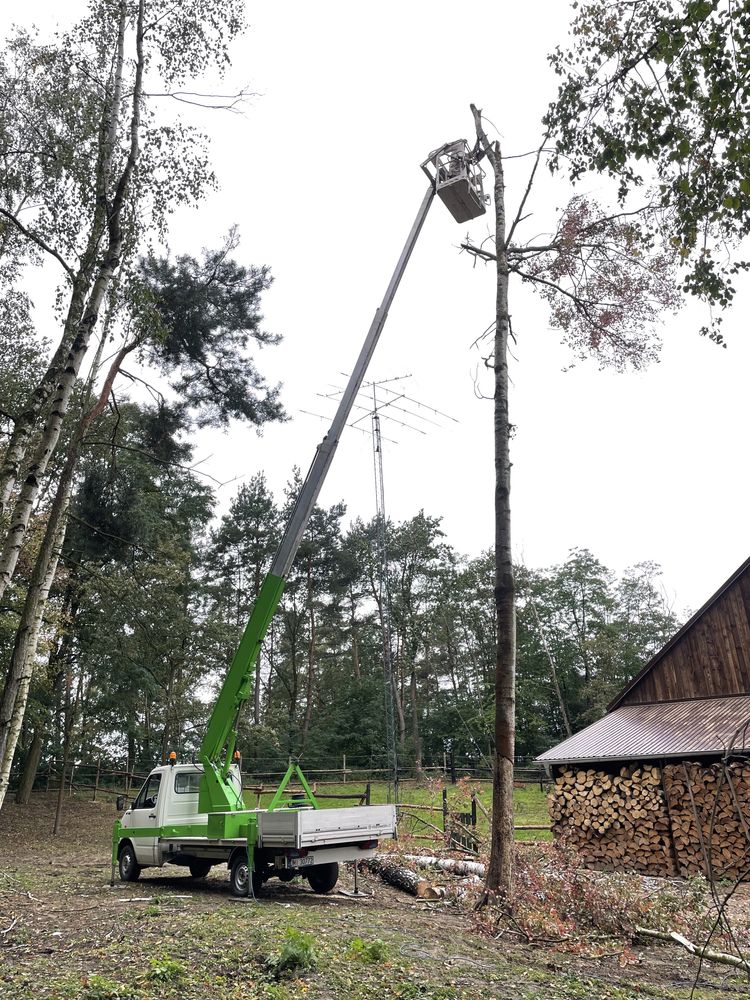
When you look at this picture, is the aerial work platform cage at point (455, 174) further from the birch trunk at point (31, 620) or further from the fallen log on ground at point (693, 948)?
the fallen log on ground at point (693, 948)

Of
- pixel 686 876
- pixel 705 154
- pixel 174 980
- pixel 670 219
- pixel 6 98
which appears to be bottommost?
pixel 686 876

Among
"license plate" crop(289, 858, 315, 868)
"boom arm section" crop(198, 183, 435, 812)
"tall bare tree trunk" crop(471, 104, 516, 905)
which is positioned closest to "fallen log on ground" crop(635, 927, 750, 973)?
"tall bare tree trunk" crop(471, 104, 516, 905)

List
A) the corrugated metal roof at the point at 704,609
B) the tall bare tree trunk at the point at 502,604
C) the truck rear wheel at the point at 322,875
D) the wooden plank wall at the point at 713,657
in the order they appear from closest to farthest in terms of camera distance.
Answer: the tall bare tree trunk at the point at 502,604 < the truck rear wheel at the point at 322,875 < the wooden plank wall at the point at 713,657 < the corrugated metal roof at the point at 704,609

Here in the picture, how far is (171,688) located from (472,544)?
81.2ft

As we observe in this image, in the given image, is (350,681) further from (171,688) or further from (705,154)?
(705,154)

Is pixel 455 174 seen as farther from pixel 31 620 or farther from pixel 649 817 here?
pixel 649 817

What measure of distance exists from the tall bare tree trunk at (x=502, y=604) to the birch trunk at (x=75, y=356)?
4837 mm

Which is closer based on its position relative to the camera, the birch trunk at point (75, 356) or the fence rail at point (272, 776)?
the birch trunk at point (75, 356)

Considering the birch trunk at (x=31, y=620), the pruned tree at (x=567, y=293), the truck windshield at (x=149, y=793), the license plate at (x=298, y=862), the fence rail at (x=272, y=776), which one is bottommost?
the fence rail at (x=272, y=776)

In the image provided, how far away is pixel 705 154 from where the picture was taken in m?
4.41

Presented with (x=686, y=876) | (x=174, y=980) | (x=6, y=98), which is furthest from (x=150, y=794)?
(x=6, y=98)

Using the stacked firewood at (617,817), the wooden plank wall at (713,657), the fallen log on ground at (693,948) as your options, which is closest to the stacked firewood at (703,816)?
the stacked firewood at (617,817)

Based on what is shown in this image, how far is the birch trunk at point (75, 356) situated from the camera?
22.1ft

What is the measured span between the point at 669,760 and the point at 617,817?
5.01ft
